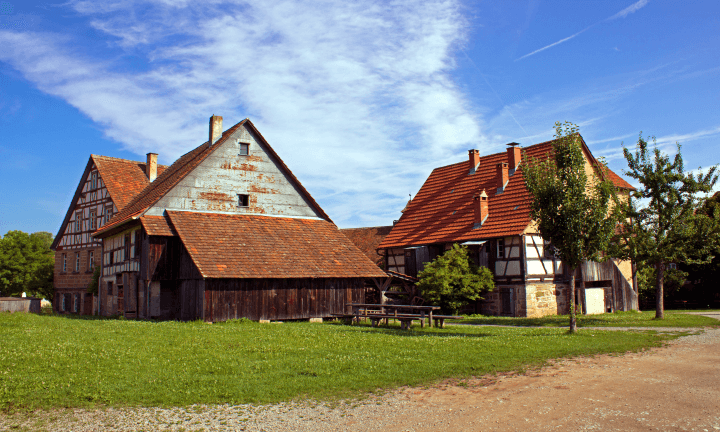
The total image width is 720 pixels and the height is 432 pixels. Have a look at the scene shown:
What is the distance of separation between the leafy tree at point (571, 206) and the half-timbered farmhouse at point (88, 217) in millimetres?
27390

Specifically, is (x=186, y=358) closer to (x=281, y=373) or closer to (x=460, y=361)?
(x=281, y=373)

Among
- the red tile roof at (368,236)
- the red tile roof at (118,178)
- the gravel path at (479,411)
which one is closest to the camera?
the gravel path at (479,411)

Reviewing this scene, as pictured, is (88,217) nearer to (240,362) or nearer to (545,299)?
(545,299)

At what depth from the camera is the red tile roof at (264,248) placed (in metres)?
23.2

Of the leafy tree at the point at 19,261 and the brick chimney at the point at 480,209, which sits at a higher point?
the brick chimney at the point at 480,209

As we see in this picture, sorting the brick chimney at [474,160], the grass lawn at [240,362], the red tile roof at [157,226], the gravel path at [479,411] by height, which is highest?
the brick chimney at [474,160]

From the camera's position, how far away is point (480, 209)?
32.0 meters

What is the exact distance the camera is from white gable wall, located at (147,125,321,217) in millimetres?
26672

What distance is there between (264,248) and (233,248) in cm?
154

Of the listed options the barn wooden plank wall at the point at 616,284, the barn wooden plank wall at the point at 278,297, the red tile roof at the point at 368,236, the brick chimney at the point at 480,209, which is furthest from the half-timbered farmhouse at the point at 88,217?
the barn wooden plank wall at the point at 616,284

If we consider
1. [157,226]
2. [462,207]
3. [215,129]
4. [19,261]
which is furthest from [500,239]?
[19,261]

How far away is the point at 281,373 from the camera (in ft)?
33.5

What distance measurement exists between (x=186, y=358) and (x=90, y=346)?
10.8ft

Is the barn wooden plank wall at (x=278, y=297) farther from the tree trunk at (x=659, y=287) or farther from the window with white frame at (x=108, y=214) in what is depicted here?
the window with white frame at (x=108, y=214)
